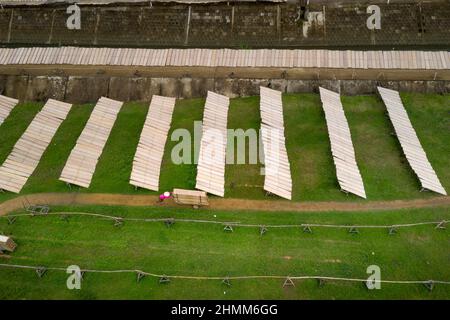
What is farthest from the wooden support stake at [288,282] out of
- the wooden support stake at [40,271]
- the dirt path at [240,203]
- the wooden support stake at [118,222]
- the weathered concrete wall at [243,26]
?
the weathered concrete wall at [243,26]

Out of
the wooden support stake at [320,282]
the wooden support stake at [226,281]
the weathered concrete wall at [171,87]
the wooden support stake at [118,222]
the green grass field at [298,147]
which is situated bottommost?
the wooden support stake at [320,282]

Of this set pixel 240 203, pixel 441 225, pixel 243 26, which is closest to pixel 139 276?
pixel 240 203

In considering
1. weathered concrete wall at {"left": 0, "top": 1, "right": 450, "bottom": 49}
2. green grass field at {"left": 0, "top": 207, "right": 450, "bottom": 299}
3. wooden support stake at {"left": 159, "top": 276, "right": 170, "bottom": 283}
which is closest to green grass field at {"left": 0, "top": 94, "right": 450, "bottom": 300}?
green grass field at {"left": 0, "top": 207, "right": 450, "bottom": 299}

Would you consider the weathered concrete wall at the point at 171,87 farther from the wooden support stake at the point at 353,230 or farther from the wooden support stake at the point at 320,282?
the wooden support stake at the point at 320,282

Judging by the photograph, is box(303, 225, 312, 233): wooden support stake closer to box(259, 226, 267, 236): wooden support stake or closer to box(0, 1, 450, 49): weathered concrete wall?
box(259, 226, 267, 236): wooden support stake
